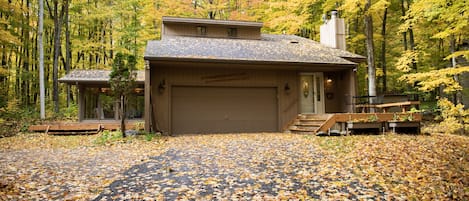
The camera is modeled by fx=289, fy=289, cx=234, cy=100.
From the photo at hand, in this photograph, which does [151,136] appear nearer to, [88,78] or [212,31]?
[88,78]

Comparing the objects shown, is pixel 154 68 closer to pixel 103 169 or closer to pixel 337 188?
pixel 103 169

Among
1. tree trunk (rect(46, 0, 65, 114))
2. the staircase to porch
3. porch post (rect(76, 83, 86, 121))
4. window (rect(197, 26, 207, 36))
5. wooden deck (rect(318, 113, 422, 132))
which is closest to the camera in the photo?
wooden deck (rect(318, 113, 422, 132))

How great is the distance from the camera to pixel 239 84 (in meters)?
11.3

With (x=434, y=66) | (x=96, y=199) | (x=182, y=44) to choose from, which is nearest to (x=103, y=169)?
(x=96, y=199)

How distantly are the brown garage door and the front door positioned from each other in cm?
129

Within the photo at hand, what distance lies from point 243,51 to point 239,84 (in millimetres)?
1349

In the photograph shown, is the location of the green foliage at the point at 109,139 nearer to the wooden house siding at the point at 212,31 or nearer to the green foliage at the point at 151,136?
the green foliage at the point at 151,136

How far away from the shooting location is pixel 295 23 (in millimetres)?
16266

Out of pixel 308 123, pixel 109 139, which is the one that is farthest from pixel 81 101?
pixel 308 123

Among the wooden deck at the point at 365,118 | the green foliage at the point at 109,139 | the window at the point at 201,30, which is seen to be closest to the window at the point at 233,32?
the window at the point at 201,30

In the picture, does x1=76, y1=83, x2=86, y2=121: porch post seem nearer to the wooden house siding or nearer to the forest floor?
the wooden house siding

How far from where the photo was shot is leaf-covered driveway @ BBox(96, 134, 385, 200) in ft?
12.9

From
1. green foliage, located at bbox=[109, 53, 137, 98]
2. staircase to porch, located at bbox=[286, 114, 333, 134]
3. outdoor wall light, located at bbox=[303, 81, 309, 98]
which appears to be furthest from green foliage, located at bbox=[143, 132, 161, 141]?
outdoor wall light, located at bbox=[303, 81, 309, 98]

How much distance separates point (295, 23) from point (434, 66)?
8129mm
